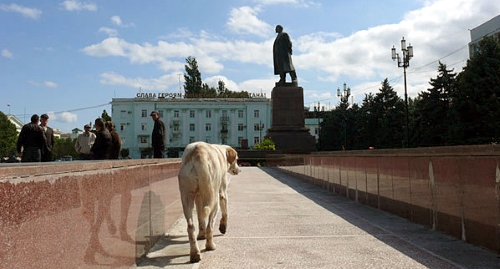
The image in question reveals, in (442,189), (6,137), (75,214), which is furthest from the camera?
(6,137)

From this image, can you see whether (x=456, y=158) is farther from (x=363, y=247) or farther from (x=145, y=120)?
(x=145, y=120)

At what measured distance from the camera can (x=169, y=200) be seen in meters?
7.37

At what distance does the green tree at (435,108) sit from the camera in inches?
1422

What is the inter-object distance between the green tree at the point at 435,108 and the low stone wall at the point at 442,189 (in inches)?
1103

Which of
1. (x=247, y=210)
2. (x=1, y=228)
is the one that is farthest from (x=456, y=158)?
(x=1, y=228)

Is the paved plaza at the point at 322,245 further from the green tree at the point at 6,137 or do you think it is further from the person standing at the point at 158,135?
the green tree at the point at 6,137

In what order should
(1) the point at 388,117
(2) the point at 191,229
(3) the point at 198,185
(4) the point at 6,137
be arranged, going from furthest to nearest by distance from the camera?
(4) the point at 6,137 < (1) the point at 388,117 < (3) the point at 198,185 < (2) the point at 191,229

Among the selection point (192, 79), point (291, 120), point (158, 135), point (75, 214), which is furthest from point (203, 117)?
→ point (75, 214)

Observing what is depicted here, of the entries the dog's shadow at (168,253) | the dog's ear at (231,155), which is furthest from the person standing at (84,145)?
the dog's ear at (231,155)

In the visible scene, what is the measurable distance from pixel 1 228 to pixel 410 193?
268 inches

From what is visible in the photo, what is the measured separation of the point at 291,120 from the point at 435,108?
1192cm

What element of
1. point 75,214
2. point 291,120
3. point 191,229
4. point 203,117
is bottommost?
point 191,229

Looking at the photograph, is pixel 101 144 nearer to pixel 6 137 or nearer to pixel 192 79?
pixel 6 137

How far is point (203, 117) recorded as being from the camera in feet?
304
